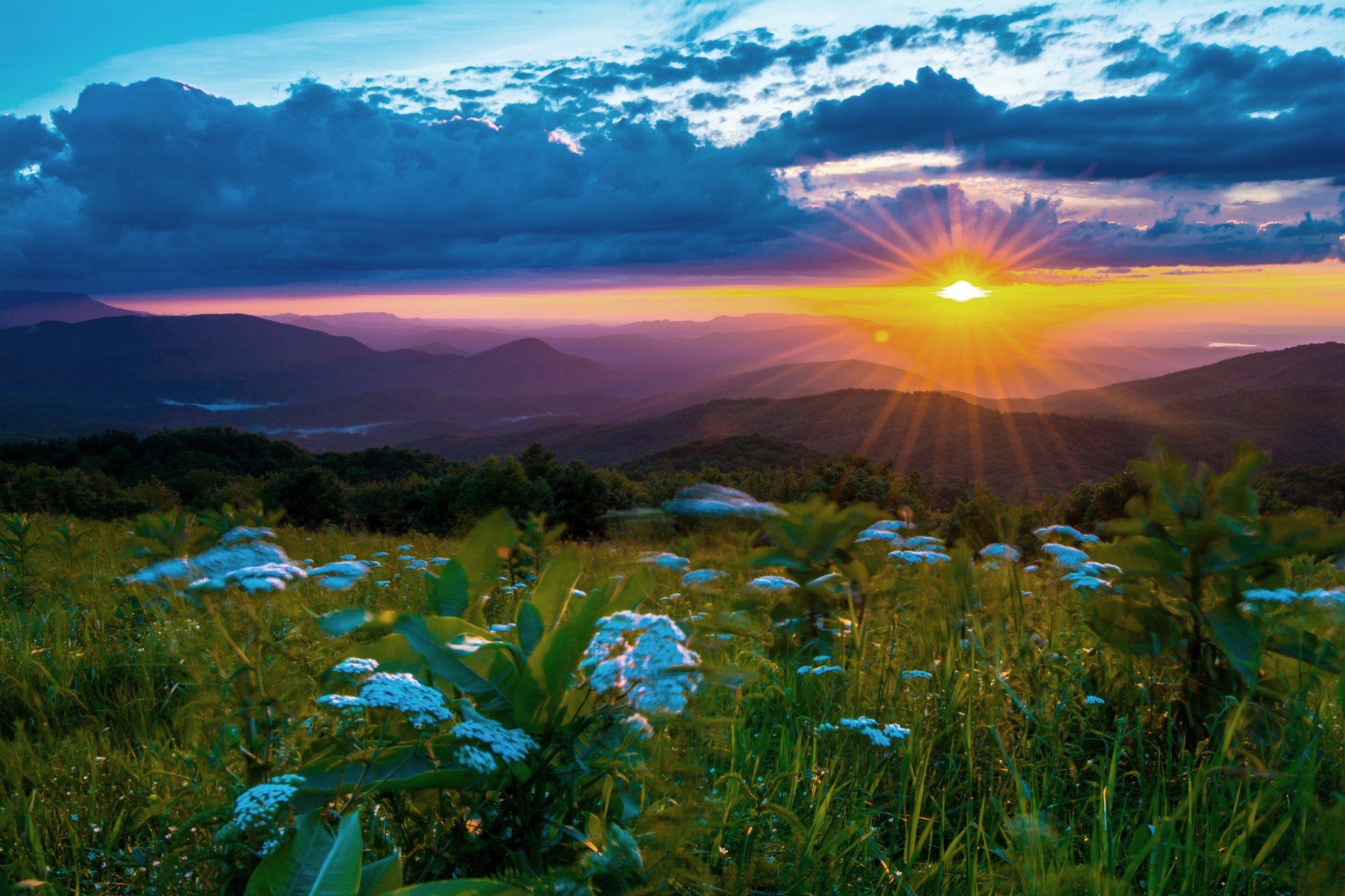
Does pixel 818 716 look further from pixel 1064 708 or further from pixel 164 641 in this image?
pixel 164 641

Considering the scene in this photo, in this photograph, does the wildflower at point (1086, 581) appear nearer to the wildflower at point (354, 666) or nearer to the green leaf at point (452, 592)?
the green leaf at point (452, 592)

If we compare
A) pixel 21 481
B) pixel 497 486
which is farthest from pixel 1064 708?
pixel 21 481

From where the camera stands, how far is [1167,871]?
181cm

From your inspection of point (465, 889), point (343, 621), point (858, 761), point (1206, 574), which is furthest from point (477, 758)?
point (1206, 574)

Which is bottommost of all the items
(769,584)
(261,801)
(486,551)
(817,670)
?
(817,670)

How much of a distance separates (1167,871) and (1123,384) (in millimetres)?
206391

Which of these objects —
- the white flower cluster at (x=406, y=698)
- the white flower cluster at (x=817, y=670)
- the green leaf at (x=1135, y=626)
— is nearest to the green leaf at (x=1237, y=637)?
the green leaf at (x=1135, y=626)

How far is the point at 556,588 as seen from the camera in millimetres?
1794

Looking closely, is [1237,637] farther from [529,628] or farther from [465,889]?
[465,889]

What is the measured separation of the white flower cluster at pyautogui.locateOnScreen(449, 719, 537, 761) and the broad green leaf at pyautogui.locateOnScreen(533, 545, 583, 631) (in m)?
0.42

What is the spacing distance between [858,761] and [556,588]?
1170mm

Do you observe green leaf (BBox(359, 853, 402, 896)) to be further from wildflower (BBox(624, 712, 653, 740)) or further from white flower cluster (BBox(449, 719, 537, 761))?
wildflower (BBox(624, 712, 653, 740))

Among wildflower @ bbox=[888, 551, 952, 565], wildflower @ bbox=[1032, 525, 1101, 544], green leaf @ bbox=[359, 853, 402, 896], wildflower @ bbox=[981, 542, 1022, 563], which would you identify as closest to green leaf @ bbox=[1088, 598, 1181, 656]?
wildflower @ bbox=[981, 542, 1022, 563]

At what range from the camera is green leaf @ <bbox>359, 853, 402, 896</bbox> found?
127 centimetres
